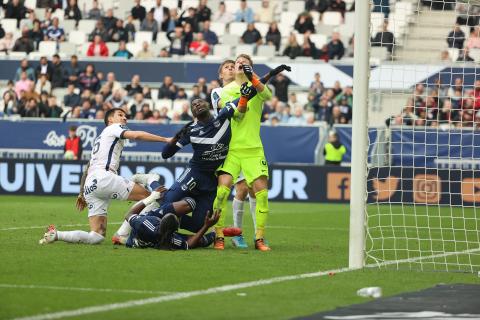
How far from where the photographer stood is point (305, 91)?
31391 millimetres

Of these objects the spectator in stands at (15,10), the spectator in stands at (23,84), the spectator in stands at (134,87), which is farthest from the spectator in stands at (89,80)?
the spectator in stands at (15,10)

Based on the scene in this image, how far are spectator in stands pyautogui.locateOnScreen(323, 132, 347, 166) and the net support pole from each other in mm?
15504

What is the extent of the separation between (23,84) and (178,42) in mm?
4383

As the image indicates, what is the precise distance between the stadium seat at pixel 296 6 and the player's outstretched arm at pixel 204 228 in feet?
71.1

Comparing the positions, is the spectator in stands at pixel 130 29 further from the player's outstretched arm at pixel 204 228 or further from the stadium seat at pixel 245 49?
the player's outstretched arm at pixel 204 228

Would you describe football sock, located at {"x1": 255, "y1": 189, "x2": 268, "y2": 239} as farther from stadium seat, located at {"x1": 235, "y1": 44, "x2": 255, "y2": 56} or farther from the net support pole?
stadium seat, located at {"x1": 235, "y1": 44, "x2": 255, "y2": 56}

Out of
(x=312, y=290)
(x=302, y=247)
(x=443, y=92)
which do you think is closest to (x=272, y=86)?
(x=443, y=92)

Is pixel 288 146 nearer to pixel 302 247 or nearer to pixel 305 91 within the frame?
pixel 305 91

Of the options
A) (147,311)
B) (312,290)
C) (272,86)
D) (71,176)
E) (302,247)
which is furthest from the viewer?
(272,86)

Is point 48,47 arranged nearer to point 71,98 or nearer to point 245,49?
point 71,98

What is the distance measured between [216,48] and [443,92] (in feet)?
34.4

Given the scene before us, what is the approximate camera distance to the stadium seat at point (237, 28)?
3378 centimetres

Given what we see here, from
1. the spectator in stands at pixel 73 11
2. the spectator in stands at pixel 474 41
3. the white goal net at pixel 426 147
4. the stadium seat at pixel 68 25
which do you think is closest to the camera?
the white goal net at pixel 426 147

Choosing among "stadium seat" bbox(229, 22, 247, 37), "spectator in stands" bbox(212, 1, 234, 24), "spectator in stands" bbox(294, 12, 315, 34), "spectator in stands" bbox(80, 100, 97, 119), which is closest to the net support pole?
"spectator in stands" bbox(80, 100, 97, 119)
